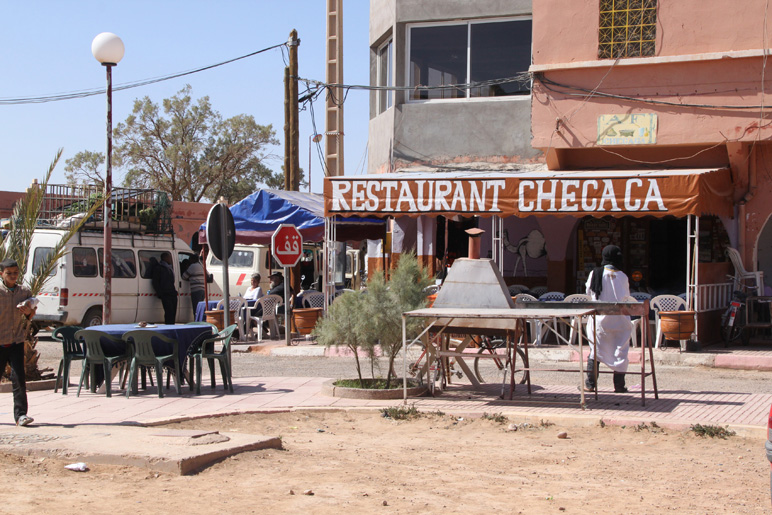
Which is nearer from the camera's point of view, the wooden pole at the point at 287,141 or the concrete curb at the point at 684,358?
the concrete curb at the point at 684,358

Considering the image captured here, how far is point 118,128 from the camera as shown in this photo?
46.2 meters

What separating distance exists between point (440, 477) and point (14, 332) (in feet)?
14.1

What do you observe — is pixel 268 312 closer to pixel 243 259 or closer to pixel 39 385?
pixel 243 259

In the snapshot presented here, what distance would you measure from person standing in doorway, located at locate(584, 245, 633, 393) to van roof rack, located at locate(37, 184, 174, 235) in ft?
36.8

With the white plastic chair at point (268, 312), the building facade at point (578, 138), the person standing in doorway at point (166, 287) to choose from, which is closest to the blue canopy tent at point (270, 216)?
the person standing in doorway at point (166, 287)

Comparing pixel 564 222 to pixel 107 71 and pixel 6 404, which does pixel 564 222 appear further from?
pixel 6 404

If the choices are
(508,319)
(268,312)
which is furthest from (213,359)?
(268,312)

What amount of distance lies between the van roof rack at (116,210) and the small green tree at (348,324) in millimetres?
9156

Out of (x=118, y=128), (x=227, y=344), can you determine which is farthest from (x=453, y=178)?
(x=118, y=128)

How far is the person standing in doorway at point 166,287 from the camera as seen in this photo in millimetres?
18797

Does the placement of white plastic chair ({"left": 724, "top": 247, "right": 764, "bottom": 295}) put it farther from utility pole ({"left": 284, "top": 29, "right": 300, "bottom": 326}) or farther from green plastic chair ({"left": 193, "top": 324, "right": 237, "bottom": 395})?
utility pole ({"left": 284, "top": 29, "right": 300, "bottom": 326})

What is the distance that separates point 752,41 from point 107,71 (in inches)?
427

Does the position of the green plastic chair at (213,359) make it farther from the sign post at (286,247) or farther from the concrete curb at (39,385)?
the sign post at (286,247)

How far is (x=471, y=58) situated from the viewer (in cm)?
1877
